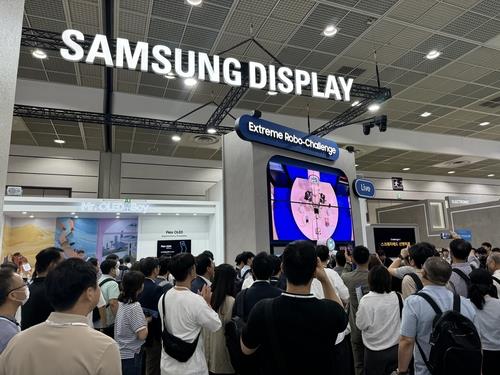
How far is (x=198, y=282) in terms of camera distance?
3.09 meters

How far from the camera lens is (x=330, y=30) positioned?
267 inches

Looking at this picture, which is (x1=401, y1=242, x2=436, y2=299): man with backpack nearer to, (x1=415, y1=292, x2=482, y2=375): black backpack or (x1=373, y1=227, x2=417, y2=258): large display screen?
(x1=415, y1=292, x2=482, y2=375): black backpack

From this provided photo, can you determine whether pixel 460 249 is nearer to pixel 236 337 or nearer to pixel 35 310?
pixel 236 337

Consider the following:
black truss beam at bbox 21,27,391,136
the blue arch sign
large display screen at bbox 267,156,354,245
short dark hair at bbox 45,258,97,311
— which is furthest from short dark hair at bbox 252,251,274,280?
the blue arch sign

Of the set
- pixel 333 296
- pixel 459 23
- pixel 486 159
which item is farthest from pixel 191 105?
pixel 486 159

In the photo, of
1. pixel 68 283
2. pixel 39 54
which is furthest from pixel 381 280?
pixel 39 54

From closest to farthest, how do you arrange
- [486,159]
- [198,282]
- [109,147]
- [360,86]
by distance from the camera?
[198,282] < [360,86] < [109,147] < [486,159]

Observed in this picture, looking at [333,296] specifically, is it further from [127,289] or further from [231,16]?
[231,16]

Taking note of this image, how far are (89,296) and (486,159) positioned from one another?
621 inches

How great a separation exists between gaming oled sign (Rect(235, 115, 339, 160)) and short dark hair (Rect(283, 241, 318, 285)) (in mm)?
4029

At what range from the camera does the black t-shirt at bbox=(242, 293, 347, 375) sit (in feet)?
4.97

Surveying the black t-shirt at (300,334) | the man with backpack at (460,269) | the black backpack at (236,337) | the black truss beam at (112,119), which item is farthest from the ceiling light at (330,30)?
the black t-shirt at (300,334)

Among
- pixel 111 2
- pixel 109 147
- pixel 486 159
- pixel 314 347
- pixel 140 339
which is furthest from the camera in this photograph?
pixel 486 159

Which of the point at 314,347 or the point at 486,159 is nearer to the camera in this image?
the point at 314,347
